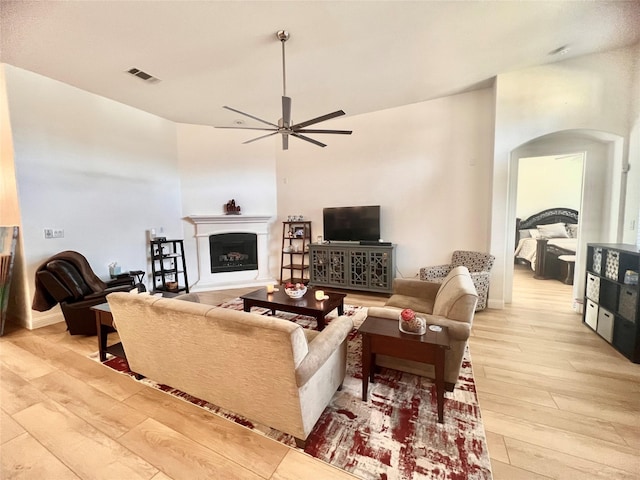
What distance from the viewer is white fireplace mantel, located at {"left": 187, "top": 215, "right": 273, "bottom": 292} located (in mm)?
5230

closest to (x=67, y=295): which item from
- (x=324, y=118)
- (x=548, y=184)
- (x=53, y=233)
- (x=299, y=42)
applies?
(x=53, y=233)

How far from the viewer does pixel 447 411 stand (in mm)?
1839

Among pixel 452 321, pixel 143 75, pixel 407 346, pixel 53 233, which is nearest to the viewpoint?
pixel 407 346

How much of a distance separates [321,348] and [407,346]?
24.8 inches

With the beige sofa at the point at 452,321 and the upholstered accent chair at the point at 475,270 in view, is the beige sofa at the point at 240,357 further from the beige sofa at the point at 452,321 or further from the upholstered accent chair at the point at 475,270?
the upholstered accent chair at the point at 475,270

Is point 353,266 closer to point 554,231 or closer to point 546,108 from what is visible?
point 546,108

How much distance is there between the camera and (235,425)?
1754 millimetres

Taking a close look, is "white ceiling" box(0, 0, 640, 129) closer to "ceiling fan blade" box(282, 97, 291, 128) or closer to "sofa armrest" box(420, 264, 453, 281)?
"ceiling fan blade" box(282, 97, 291, 128)

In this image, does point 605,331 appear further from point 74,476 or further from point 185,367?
point 74,476

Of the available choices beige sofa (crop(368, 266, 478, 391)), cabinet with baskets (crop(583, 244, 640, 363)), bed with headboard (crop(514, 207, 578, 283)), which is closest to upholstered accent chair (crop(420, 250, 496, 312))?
cabinet with baskets (crop(583, 244, 640, 363))

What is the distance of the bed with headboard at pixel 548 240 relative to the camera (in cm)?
519

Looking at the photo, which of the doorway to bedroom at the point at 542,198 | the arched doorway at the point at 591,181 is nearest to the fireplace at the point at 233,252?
the arched doorway at the point at 591,181

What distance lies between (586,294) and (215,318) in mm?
4311

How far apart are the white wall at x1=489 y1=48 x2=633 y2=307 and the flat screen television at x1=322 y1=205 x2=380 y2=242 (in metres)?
1.79
